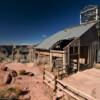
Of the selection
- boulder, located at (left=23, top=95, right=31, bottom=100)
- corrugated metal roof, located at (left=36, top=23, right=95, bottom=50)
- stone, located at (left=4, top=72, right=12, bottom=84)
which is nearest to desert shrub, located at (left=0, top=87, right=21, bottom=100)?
boulder, located at (left=23, top=95, right=31, bottom=100)

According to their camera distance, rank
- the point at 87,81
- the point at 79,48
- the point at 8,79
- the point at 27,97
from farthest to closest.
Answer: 1. the point at 79,48
2. the point at 8,79
3. the point at 87,81
4. the point at 27,97

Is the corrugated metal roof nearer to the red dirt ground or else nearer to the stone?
the red dirt ground

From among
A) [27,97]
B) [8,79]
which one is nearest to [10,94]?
[27,97]

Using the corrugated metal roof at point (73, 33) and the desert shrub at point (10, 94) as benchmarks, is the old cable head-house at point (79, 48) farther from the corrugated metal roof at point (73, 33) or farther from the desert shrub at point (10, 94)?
the desert shrub at point (10, 94)

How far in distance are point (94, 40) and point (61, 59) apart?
15.6ft

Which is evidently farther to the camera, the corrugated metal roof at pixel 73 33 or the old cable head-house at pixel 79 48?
the corrugated metal roof at pixel 73 33

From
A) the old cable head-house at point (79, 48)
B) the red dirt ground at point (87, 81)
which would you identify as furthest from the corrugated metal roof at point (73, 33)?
the red dirt ground at point (87, 81)

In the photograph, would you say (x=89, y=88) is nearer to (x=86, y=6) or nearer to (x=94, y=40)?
(x=94, y=40)

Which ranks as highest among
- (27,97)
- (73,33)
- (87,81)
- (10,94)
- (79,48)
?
(73,33)

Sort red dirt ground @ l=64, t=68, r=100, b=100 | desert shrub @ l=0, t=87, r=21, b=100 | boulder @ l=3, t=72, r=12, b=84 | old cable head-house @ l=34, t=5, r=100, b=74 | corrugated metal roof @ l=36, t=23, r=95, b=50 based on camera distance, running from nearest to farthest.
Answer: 1. desert shrub @ l=0, t=87, r=21, b=100
2. red dirt ground @ l=64, t=68, r=100, b=100
3. boulder @ l=3, t=72, r=12, b=84
4. old cable head-house @ l=34, t=5, r=100, b=74
5. corrugated metal roof @ l=36, t=23, r=95, b=50

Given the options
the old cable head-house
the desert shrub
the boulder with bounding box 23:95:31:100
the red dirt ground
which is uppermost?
the old cable head-house

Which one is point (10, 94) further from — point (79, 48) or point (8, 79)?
point (79, 48)

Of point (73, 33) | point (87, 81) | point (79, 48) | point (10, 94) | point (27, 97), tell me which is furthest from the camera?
point (73, 33)

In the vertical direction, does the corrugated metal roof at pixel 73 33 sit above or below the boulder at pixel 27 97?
above
